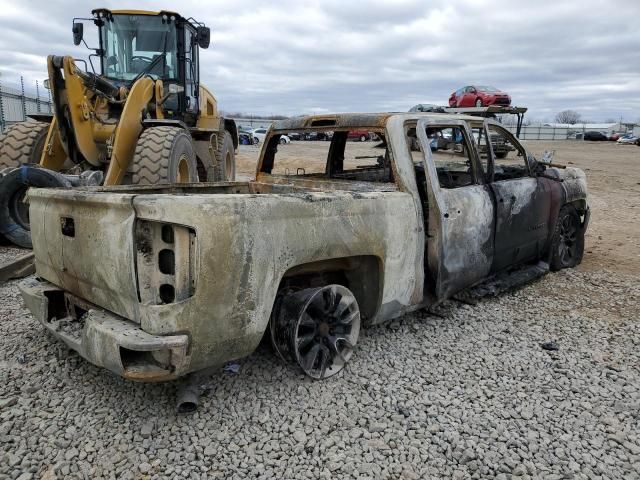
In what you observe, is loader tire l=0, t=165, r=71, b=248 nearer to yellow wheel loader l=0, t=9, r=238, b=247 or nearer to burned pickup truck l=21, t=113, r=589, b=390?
yellow wheel loader l=0, t=9, r=238, b=247

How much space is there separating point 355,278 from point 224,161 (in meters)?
7.84

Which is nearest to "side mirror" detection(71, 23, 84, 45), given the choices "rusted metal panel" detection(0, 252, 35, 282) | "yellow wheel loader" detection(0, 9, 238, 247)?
"yellow wheel loader" detection(0, 9, 238, 247)

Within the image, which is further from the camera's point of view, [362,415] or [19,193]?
[19,193]

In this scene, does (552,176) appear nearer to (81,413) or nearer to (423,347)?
(423,347)

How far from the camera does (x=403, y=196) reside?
3754mm

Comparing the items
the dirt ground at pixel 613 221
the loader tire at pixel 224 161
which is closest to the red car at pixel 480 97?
the dirt ground at pixel 613 221

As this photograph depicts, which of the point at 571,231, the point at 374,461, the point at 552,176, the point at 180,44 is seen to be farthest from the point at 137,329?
the point at 180,44

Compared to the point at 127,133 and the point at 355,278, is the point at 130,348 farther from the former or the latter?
the point at 127,133

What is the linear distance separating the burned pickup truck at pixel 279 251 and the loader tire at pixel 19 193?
2708 mm

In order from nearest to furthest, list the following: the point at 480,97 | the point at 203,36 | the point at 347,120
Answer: the point at 347,120 < the point at 203,36 < the point at 480,97

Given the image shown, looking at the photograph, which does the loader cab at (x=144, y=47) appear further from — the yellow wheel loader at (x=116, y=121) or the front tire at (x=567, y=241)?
the front tire at (x=567, y=241)

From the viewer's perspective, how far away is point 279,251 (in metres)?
2.91

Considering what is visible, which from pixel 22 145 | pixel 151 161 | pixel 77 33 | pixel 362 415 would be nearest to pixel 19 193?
pixel 22 145

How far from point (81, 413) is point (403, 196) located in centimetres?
244
